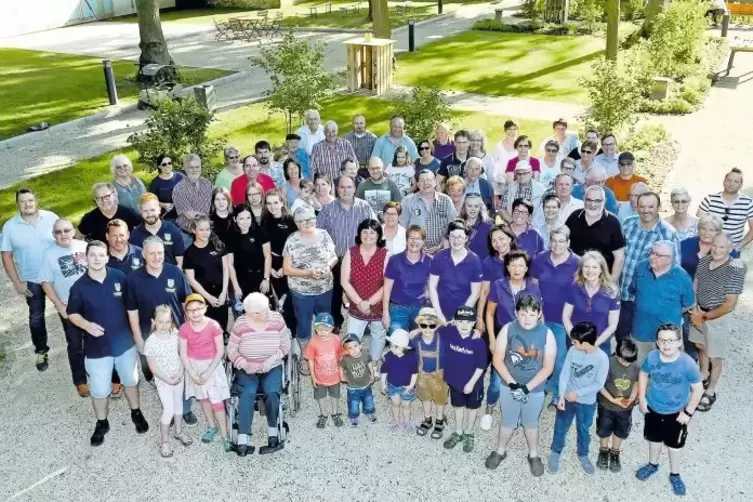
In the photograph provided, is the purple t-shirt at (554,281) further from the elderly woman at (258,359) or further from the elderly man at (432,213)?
the elderly woman at (258,359)

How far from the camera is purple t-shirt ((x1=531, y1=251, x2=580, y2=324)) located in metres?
7.09

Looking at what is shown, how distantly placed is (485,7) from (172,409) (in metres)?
35.0

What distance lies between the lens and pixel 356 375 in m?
7.41

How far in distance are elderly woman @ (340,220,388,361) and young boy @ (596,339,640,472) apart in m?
2.59

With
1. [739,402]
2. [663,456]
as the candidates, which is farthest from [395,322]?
[739,402]

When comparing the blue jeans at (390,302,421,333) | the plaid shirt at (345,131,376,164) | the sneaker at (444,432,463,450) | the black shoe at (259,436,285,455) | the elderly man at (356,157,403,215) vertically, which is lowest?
the sneaker at (444,432,463,450)

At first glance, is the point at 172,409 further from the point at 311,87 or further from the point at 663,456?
the point at 311,87

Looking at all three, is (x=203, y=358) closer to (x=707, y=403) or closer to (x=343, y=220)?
(x=343, y=220)

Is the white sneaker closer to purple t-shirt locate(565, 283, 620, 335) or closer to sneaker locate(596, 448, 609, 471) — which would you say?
sneaker locate(596, 448, 609, 471)

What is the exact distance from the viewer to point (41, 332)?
8.68 metres

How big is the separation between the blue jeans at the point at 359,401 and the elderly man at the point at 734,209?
4.84 metres

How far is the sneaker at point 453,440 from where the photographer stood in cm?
727

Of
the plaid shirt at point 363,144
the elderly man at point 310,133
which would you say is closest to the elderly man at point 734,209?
the plaid shirt at point 363,144

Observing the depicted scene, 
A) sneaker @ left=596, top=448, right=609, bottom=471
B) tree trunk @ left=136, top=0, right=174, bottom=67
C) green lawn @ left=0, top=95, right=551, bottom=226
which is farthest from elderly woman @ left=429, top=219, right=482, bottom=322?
tree trunk @ left=136, top=0, right=174, bottom=67
